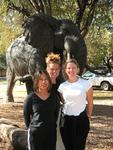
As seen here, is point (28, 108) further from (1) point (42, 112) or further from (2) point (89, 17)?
(2) point (89, 17)

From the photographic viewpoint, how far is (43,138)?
561cm

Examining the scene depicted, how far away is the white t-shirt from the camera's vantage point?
5820 millimetres

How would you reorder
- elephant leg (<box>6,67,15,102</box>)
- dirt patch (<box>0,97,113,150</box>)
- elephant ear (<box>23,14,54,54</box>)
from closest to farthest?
1. dirt patch (<box>0,97,113,150</box>)
2. elephant ear (<box>23,14,54,54</box>)
3. elephant leg (<box>6,67,15,102</box>)

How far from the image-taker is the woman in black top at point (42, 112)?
557cm

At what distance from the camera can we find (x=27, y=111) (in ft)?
18.6

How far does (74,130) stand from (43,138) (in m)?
0.43

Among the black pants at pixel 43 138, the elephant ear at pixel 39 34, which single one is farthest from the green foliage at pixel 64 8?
the black pants at pixel 43 138

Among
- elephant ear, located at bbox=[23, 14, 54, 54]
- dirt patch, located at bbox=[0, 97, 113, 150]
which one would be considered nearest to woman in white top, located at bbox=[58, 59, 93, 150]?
dirt patch, located at bbox=[0, 97, 113, 150]

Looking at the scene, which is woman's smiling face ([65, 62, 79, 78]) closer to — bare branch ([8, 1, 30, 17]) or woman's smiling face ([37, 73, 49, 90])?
woman's smiling face ([37, 73, 49, 90])

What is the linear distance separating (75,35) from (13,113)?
12.3 feet

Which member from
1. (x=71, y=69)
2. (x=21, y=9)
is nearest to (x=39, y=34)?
(x=71, y=69)

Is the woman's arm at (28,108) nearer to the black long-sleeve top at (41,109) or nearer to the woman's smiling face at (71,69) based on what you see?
the black long-sleeve top at (41,109)

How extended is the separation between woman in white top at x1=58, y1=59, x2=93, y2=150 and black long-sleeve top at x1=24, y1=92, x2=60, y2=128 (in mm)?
212

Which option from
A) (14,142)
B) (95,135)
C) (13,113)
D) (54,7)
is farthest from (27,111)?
(54,7)
